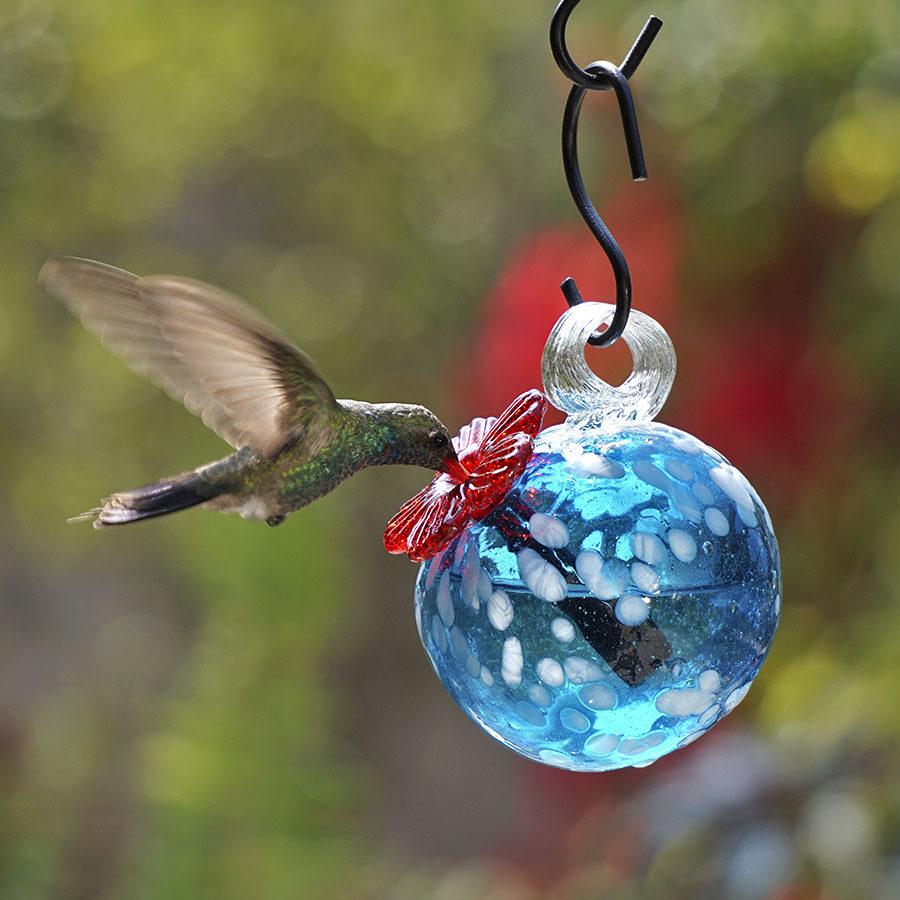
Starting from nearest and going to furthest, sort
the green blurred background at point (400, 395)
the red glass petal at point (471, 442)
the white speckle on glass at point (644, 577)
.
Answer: the white speckle on glass at point (644, 577) → the red glass petal at point (471, 442) → the green blurred background at point (400, 395)

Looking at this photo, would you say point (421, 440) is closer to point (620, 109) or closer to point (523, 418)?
point (523, 418)

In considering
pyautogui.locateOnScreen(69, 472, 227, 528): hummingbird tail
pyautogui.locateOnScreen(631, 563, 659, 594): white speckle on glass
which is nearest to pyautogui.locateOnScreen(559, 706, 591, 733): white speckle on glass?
pyautogui.locateOnScreen(631, 563, 659, 594): white speckle on glass

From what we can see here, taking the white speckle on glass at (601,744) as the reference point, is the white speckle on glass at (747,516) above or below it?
above

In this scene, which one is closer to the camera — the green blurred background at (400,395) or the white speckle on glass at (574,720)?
the white speckle on glass at (574,720)

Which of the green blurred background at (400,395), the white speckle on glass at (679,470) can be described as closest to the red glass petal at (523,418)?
the white speckle on glass at (679,470)

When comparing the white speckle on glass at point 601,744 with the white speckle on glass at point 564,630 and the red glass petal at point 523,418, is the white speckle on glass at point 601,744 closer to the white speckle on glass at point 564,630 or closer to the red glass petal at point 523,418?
the white speckle on glass at point 564,630

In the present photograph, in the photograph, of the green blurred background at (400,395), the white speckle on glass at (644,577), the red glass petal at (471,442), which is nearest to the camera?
the white speckle on glass at (644,577)

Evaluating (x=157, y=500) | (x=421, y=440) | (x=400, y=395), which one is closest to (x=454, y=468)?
(x=421, y=440)
